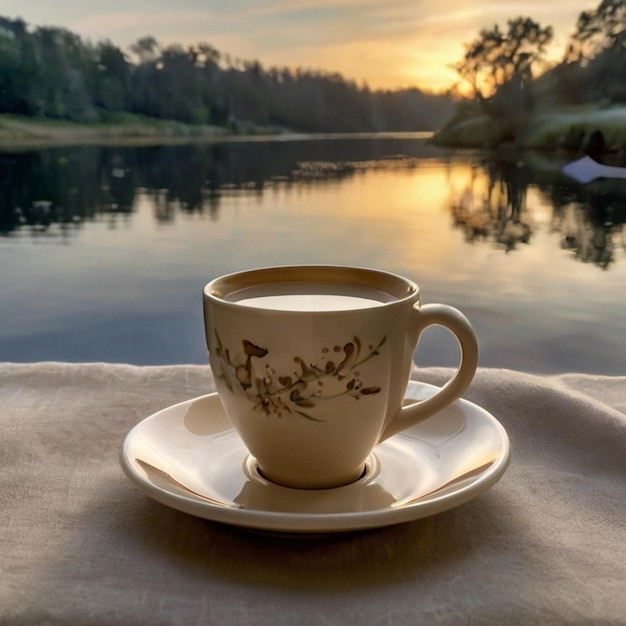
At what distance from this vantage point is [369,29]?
0.93m

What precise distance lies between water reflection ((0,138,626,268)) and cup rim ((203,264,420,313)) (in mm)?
542

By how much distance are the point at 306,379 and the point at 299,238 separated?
1.98 ft

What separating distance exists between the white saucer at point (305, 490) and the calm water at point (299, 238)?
12.8 inches

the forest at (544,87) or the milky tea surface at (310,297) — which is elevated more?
the forest at (544,87)

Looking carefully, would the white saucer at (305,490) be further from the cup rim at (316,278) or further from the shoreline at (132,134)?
the shoreline at (132,134)

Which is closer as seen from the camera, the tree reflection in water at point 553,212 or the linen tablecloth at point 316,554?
the linen tablecloth at point 316,554

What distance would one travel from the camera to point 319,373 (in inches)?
14.0

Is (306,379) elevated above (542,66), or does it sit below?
below

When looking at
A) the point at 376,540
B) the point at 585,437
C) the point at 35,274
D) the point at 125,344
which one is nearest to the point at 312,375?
the point at 376,540

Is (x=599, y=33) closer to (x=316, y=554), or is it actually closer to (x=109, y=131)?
(x=109, y=131)

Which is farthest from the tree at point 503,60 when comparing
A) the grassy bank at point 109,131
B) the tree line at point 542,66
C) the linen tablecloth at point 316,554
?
the linen tablecloth at point 316,554

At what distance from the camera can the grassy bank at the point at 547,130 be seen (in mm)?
959

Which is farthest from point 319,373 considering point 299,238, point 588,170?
point 588,170

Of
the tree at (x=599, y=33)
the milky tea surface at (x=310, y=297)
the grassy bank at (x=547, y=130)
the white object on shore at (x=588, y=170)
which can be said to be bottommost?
the white object on shore at (x=588, y=170)
